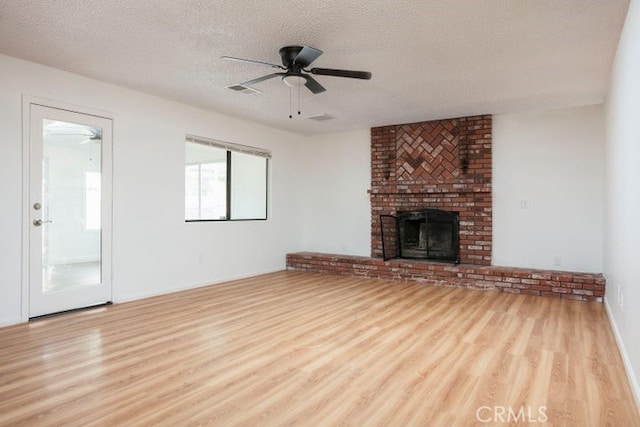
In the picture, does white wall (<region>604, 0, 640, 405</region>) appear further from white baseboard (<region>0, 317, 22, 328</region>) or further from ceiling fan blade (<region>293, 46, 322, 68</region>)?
white baseboard (<region>0, 317, 22, 328</region>)

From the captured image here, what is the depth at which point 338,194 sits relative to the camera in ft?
23.2

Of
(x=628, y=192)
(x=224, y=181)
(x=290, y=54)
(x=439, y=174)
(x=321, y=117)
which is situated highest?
(x=321, y=117)

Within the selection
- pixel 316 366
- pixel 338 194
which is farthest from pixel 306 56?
pixel 338 194

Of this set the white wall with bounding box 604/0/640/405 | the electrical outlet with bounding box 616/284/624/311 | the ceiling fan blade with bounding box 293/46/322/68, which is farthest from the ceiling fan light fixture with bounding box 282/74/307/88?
the electrical outlet with bounding box 616/284/624/311

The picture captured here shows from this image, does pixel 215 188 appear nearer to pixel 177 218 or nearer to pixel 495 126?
pixel 177 218

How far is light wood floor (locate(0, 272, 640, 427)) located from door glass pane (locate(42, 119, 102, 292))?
1.48 ft

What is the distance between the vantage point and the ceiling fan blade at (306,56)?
9.52 feet

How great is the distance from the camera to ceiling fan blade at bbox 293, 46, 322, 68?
2900mm

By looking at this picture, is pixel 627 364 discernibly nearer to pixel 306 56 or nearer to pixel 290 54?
pixel 306 56

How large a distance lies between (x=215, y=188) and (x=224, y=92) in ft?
5.35

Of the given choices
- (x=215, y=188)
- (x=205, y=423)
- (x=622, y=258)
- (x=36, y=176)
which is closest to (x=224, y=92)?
(x=215, y=188)

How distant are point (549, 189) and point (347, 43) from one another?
3.71 m
